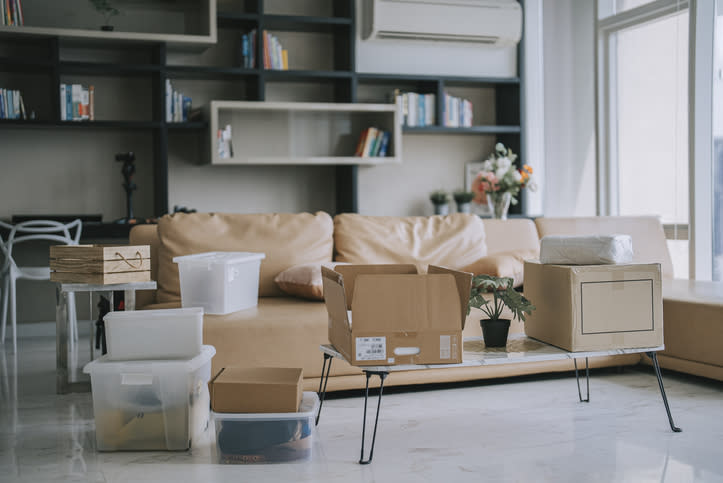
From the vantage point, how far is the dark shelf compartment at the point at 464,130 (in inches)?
209

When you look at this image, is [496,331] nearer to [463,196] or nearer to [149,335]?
[149,335]

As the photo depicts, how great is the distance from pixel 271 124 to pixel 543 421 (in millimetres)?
3273

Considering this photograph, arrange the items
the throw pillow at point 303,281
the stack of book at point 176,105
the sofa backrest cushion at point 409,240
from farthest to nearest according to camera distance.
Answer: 1. the stack of book at point 176,105
2. the sofa backrest cushion at point 409,240
3. the throw pillow at point 303,281

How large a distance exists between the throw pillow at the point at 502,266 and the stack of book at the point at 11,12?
129 inches

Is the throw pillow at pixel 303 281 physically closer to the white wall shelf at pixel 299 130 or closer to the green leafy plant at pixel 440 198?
the white wall shelf at pixel 299 130

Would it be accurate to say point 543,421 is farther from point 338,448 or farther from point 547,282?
point 338,448

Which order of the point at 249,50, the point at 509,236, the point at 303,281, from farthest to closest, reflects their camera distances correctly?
the point at 249,50
the point at 509,236
the point at 303,281

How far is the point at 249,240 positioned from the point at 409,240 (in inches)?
31.3

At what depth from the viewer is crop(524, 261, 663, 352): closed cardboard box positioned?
88.8 inches

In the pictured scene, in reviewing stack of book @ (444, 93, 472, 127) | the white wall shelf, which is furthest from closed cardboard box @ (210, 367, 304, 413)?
stack of book @ (444, 93, 472, 127)

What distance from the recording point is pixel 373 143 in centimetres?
518

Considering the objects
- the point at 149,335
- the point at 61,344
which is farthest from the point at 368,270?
the point at 61,344

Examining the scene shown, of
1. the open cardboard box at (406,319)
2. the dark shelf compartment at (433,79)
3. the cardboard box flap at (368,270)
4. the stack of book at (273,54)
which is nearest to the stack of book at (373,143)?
the dark shelf compartment at (433,79)

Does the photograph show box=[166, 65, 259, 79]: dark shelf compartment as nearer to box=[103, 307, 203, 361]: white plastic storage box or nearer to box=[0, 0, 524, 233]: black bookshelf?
box=[0, 0, 524, 233]: black bookshelf
